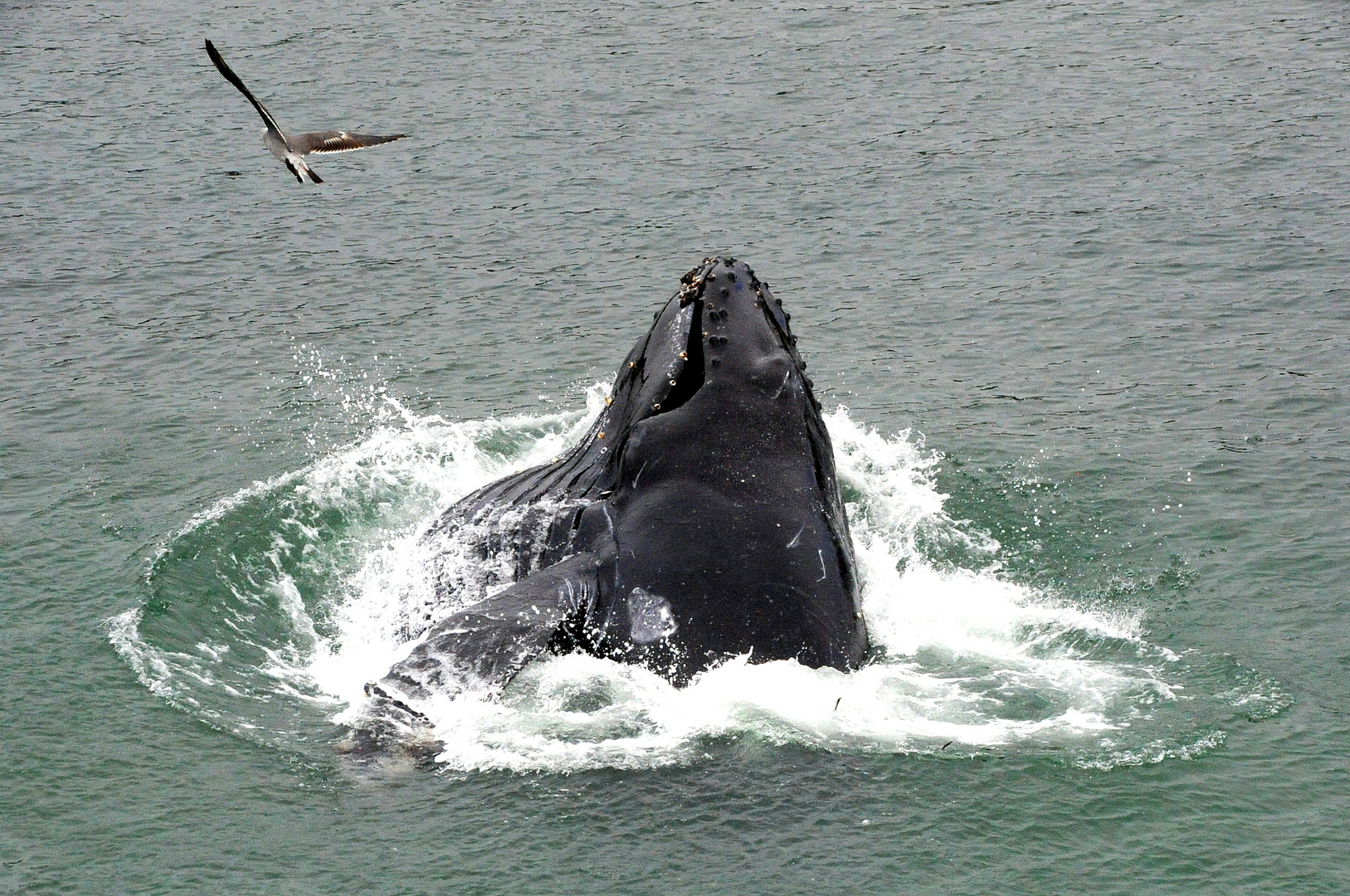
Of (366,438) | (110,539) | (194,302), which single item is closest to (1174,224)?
(366,438)

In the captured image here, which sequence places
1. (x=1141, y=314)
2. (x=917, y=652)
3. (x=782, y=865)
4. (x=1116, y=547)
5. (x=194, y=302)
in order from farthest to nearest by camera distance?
1. (x=194, y=302)
2. (x=1141, y=314)
3. (x=1116, y=547)
4. (x=917, y=652)
5. (x=782, y=865)

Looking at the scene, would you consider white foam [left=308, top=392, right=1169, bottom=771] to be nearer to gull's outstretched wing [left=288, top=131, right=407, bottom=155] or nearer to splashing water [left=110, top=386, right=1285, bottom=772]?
splashing water [left=110, top=386, right=1285, bottom=772]

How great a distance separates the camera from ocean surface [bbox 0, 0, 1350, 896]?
1016 cm

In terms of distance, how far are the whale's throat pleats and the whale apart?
12 millimetres

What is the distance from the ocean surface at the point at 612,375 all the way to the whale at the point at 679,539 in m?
0.30

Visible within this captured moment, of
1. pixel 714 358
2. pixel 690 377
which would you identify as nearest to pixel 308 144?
pixel 690 377

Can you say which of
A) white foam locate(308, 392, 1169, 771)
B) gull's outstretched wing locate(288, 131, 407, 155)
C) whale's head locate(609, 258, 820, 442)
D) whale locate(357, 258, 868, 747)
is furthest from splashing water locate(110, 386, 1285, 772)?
gull's outstretched wing locate(288, 131, 407, 155)

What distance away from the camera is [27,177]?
26.1 meters

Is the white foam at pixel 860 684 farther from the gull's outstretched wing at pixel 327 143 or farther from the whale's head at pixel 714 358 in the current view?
the gull's outstretched wing at pixel 327 143

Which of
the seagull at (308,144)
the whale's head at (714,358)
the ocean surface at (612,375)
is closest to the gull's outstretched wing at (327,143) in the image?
the seagull at (308,144)

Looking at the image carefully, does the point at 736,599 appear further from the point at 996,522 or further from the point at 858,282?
the point at 858,282

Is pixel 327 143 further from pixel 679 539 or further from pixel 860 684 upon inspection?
pixel 860 684

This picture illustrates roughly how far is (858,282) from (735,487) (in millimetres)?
10983

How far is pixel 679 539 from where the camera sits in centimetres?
1084
